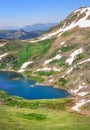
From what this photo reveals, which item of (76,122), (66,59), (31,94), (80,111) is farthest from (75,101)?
(66,59)

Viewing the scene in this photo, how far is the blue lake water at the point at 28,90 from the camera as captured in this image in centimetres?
15438

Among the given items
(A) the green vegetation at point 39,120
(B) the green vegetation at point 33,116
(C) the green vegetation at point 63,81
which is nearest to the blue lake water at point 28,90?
(C) the green vegetation at point 63,81

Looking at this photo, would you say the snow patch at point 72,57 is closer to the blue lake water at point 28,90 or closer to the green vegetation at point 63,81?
the green vegetation at point 63,81

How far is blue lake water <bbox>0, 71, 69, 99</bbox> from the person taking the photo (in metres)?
154

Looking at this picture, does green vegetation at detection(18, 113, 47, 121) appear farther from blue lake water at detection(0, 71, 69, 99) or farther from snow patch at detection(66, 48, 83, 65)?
snow patch at detection(66, 48, 83, 65)

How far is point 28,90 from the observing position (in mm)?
168500

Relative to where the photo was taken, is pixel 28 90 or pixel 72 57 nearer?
pixel 28 90

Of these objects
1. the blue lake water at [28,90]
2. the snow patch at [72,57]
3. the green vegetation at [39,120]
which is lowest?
the green vegetation at [39,120]

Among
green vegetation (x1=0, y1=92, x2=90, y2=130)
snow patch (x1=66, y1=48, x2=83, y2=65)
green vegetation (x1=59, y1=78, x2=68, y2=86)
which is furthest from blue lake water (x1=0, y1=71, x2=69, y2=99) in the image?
green vegetation (x1=0, y1=92, x2=90, y2=130)

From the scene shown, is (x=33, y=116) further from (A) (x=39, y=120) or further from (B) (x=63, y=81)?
(B) (x=63, y=81)

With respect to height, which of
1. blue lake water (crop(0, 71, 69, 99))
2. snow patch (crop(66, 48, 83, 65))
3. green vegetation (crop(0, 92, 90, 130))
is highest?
snow patch (crop(66, 48, 83, 65))

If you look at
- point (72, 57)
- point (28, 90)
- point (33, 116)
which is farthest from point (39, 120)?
point (72, 57)

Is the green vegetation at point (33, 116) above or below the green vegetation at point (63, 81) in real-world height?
below

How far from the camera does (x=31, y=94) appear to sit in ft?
516
